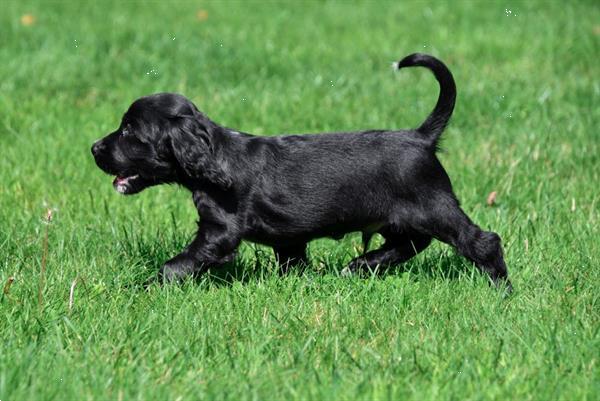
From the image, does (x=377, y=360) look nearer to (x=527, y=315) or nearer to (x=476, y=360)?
(x=476, y=360)

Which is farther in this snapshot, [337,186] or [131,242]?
[131,242]

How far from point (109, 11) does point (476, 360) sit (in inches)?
330

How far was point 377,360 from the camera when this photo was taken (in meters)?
3.67

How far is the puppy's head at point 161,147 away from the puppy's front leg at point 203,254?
221 mm

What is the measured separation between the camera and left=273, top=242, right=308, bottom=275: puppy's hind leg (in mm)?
4859

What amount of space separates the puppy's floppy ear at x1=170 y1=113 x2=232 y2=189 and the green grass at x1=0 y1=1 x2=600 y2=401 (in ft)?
1.57

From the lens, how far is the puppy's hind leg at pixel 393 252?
4.88m

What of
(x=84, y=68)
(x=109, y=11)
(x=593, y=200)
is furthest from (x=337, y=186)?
(x=109, y=11)

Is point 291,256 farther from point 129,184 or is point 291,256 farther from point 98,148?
point 98,148

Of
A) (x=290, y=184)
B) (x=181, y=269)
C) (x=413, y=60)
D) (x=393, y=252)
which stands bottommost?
(x=393, y=252)

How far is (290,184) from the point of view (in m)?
4.57

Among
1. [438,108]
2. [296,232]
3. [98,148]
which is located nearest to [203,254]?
[296,232]

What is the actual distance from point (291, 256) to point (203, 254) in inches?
21.6

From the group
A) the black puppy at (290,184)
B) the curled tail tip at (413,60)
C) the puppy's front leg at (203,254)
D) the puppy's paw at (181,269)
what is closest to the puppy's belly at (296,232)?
the black puppy at (290,184)
